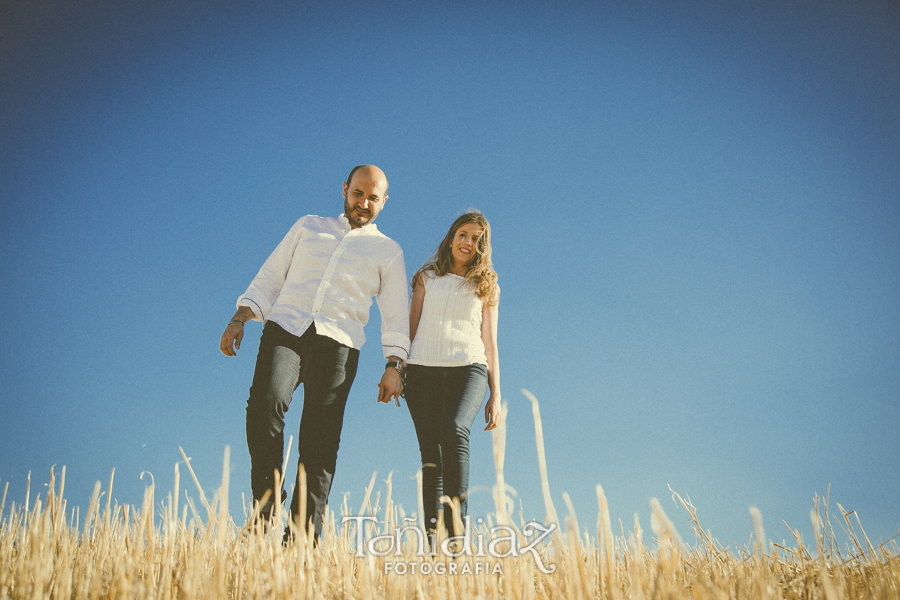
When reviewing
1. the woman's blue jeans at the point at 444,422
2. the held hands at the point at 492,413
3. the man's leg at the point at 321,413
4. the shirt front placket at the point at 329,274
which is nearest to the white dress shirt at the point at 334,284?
the shirt front placket at the point at 329,274

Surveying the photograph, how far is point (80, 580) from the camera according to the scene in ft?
6.09

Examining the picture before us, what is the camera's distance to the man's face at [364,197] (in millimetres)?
3283

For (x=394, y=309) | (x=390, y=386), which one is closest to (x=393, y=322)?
(x=394, y=309)

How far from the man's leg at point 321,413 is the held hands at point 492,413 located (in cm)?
82

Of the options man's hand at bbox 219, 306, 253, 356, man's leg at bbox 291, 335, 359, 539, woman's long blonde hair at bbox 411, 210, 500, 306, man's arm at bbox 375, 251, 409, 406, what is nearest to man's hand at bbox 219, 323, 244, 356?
man's hand at bbox 219, 306, 253, 356

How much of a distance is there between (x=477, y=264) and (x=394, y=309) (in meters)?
0.63

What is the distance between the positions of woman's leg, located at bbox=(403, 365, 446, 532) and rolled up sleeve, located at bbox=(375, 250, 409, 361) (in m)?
0.16

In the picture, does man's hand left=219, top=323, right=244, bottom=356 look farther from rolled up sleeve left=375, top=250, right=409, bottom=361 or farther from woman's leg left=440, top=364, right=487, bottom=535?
woman's leg left=440, top=364, right=487, bottom=535

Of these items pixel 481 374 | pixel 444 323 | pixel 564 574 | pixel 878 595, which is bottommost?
pixel 878 595

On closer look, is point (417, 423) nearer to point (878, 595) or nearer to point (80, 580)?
point (80, 580)

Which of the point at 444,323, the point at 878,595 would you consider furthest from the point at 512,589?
the point at 444,323

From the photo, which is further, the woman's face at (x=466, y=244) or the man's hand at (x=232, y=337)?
the woman's face at (x=466, y=244)

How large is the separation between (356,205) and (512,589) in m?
2.31

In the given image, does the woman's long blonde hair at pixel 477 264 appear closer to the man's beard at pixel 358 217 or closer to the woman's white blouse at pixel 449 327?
the woman's white blouse at pixel 449 327
